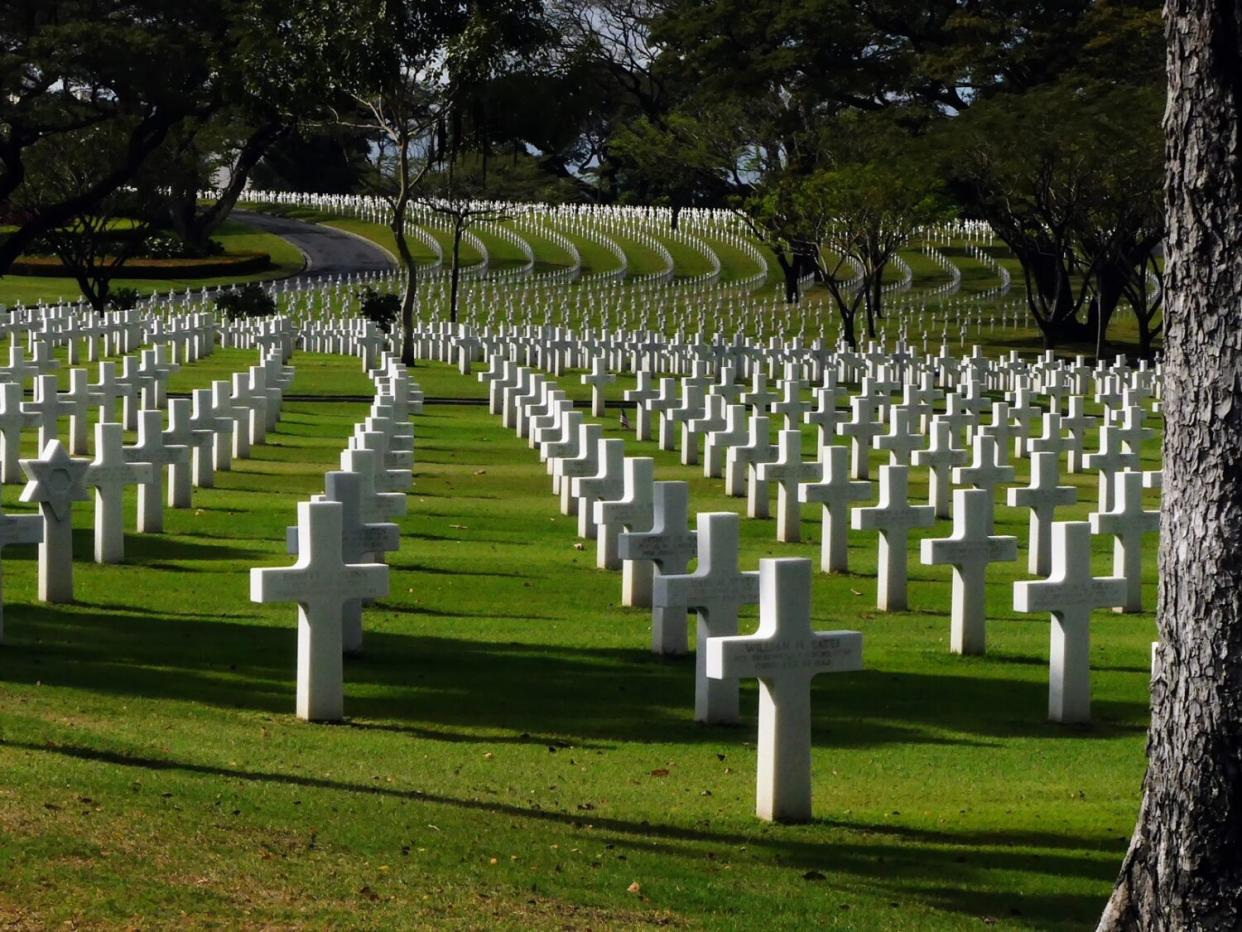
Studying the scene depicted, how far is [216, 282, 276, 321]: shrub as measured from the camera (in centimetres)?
5006

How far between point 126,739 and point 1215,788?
4865 millimetres

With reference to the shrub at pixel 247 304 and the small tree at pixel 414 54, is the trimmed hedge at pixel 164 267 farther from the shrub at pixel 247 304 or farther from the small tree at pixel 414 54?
the small tree at pixel 414 54

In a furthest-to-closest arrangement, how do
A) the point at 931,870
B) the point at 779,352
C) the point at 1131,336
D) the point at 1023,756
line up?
1. the point at 1131,336
2. the point at 779,352
3. the point at 1023,756
4. the point at 931,870

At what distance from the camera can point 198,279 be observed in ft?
257

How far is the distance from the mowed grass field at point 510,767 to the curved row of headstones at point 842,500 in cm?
31

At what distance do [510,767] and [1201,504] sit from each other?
3.98 m

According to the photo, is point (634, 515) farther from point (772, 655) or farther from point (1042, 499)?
point (772, 655)

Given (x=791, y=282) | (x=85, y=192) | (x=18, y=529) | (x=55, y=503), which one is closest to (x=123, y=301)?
(x=85, y=192)

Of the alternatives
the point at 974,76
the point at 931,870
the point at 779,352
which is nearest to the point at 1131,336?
the point at 974,76

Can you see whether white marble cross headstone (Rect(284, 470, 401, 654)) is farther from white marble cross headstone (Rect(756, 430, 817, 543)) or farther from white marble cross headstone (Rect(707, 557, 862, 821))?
white marble cross headstone (Rect(756, 430, 817, 543))

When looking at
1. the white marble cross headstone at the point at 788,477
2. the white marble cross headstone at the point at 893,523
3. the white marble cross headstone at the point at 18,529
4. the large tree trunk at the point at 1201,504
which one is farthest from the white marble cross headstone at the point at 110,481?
the large tree trunk at the point at 1201,504

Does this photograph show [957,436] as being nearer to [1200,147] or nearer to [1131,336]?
[1200,147]

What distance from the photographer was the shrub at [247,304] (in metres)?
50.1

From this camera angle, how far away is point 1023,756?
32.9ft
